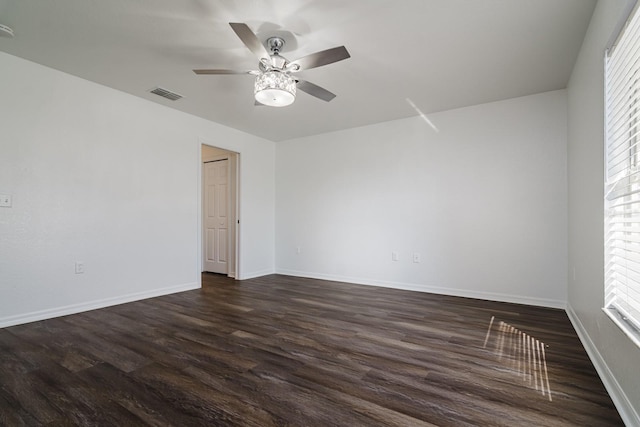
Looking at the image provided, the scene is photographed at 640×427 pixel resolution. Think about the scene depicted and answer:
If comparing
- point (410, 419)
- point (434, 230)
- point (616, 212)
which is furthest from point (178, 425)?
point (434, 230)

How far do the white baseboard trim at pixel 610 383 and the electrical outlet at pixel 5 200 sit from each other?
460 centimetres

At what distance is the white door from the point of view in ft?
18.3

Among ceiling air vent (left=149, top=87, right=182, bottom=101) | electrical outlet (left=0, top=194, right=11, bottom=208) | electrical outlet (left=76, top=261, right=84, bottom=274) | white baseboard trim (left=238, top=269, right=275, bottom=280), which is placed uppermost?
ceiling air vent (left=149, top=87, right=182, bottom=101)

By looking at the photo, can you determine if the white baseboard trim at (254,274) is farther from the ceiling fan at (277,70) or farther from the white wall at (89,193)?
the ceiling fan at (277,70)

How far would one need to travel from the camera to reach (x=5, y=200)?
2.76 meters

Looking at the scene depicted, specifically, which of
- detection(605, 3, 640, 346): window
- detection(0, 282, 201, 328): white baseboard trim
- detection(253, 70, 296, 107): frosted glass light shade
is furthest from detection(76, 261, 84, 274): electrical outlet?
detection(605, 3, 640, 346): window

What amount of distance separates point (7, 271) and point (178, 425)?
2.57 m

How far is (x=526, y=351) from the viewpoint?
2.29 metres

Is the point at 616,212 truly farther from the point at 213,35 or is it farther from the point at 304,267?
the point at 304,267

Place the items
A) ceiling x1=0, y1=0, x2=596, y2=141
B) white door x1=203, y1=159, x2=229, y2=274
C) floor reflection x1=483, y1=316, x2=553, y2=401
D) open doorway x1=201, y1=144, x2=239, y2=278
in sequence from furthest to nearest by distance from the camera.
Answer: white door x1=203, y1=159, x2=229, y2=274 → open doorway x1=201, y1=144, x2=239, y2=278 → ceiling x1=0, y1=0, x2=596, y2=141 → floor reflection x1=483, y1=316, x2=553, y2=401

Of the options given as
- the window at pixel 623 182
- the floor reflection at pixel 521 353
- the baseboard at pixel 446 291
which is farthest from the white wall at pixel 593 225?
the baseboard at pixel 446 291

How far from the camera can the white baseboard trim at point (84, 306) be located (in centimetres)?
280

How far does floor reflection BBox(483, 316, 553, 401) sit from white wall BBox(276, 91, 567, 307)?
1.12 metres

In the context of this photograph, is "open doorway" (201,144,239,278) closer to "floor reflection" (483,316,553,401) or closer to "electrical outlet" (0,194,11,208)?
"electrical outlet" (0,194,11,208)
